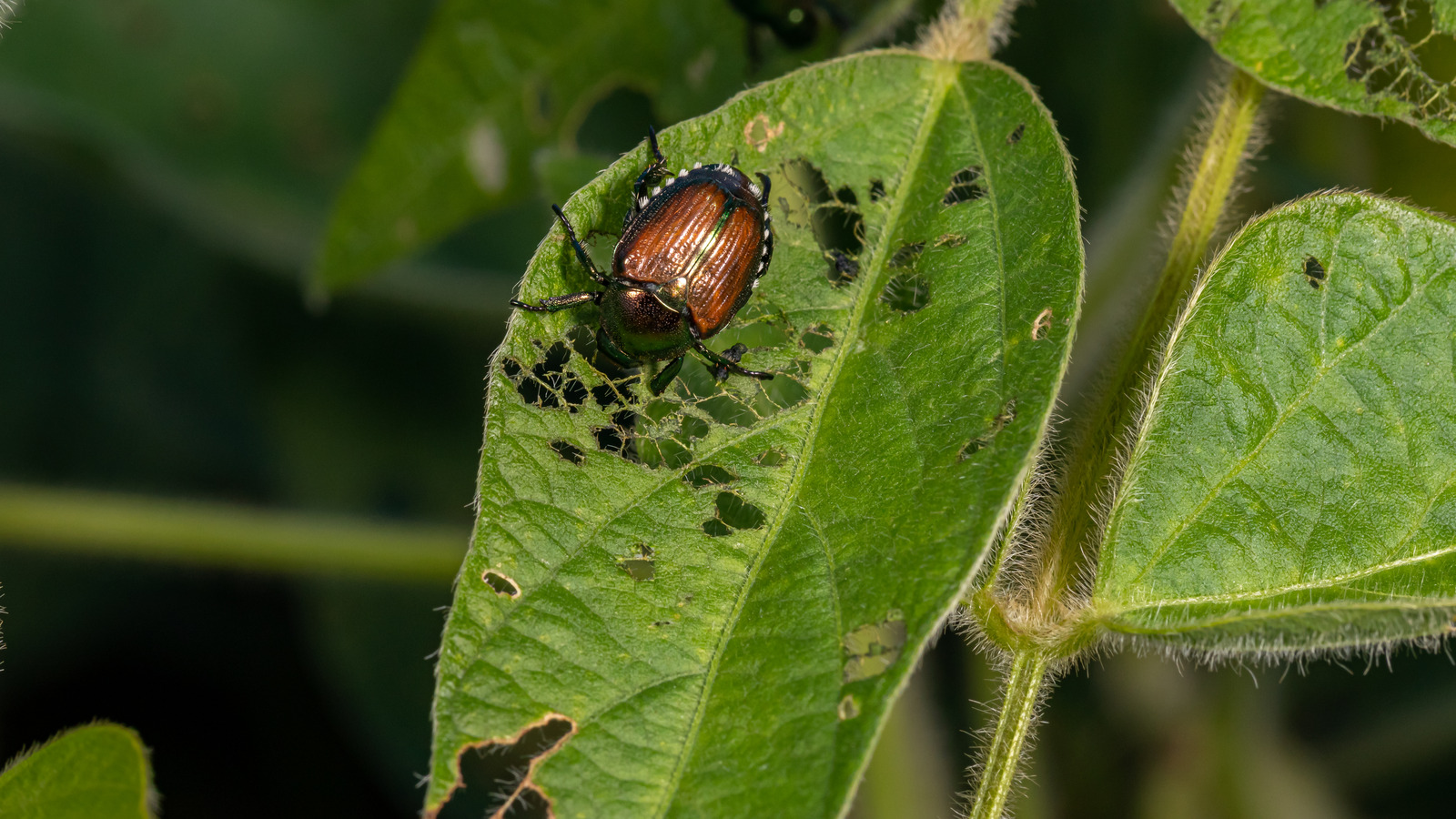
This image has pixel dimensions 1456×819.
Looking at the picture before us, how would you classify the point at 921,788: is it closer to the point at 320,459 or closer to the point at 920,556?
the point at 920,556

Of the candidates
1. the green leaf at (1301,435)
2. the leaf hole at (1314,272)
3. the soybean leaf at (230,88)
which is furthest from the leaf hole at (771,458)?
the soybean leaf at (230,88)

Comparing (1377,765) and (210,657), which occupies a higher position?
(210,657)

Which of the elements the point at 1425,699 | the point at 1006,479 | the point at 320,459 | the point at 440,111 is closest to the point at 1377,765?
the point at 1425,699

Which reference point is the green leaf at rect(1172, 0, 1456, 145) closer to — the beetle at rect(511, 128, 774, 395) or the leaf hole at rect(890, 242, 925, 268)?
the leaf hole at rect(890, 242, 925, 268)

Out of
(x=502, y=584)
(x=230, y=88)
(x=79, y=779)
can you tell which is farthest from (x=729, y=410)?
(x=230, y=88)

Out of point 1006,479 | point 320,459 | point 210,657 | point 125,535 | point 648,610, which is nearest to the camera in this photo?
point 1006,479

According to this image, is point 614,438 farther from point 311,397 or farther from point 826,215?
point 311,397

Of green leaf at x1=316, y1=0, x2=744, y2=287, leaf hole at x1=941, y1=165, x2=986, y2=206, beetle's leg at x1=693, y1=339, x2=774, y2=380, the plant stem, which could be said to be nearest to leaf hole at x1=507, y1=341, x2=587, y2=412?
beetle's leg at x1=693, y1=339, x2=774, y2=380

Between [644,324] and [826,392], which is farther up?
[644,324]
